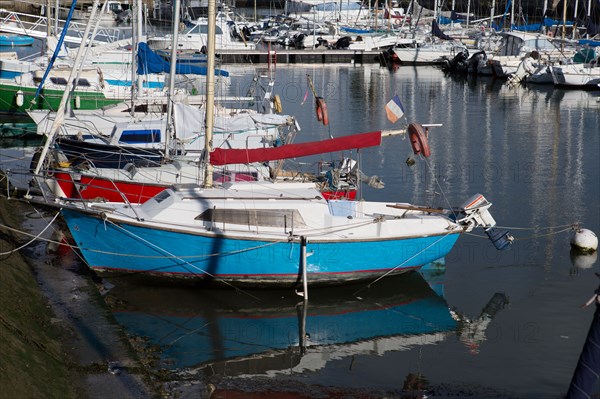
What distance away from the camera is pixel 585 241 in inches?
916

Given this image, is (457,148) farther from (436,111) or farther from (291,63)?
(291,63)

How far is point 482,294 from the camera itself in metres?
20.8

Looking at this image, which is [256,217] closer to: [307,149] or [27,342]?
[307,149]

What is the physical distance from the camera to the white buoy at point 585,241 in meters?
23.3

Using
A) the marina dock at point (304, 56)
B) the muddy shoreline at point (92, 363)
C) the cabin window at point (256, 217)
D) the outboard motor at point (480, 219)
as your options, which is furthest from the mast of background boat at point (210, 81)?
the marina dock at point (304, 56)

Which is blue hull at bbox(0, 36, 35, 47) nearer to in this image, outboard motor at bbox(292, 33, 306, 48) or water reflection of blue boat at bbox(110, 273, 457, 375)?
outboard motor at bbox(292, 33, 306, 48)

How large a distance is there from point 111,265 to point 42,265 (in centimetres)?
163

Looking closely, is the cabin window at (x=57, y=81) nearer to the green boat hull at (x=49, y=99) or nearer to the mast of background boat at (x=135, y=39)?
the green boat hull at (x=49, y=99)

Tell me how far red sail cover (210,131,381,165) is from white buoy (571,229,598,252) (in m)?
6.50

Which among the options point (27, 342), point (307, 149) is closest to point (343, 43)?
point (307, 149)

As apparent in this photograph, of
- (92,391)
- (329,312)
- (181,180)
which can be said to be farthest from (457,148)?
(92,391)

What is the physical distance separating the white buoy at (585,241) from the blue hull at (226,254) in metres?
4.97

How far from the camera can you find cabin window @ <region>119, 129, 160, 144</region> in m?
28.7

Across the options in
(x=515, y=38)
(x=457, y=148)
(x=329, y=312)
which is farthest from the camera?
(x=515, y=38)
